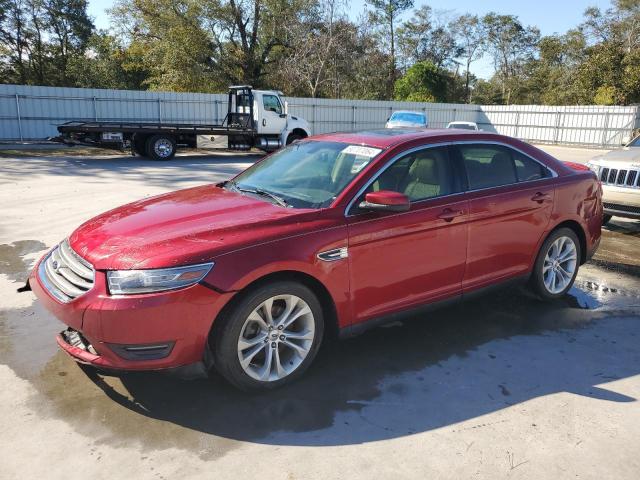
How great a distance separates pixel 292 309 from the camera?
3.45 m

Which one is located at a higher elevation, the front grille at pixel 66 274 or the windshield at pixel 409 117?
the windshield at pixel 409 117

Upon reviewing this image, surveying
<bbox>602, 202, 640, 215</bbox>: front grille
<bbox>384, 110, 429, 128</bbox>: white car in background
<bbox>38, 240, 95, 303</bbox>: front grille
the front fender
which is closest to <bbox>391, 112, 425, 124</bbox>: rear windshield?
<bbox>384, 110, 429, 128</bbox>: white car in background

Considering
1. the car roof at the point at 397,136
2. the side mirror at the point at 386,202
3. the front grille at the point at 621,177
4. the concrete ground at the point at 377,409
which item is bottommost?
the concrete ground at the point at 377,409

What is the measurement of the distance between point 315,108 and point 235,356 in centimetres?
2598

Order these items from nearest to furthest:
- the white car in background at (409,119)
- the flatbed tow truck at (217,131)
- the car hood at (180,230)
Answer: the car hood at (180,230) → the flatbed tow truck at (217,131) → the white car in background at (409,119)

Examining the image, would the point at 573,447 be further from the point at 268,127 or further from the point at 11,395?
the point at 268,127

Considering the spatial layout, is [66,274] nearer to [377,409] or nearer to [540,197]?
[377,409]

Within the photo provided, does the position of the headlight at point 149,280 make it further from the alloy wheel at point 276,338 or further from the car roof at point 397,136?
the car roof at point 397,136

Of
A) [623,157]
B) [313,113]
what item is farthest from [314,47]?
[623,157]

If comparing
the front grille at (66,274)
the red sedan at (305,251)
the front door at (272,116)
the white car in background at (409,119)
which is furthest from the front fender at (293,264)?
the white car in background at (409,119)

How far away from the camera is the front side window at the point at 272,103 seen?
19.8 meters

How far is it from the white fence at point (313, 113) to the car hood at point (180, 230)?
1975 cm

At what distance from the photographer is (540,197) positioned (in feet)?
15.7

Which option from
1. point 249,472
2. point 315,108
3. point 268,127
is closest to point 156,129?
point 268,127
